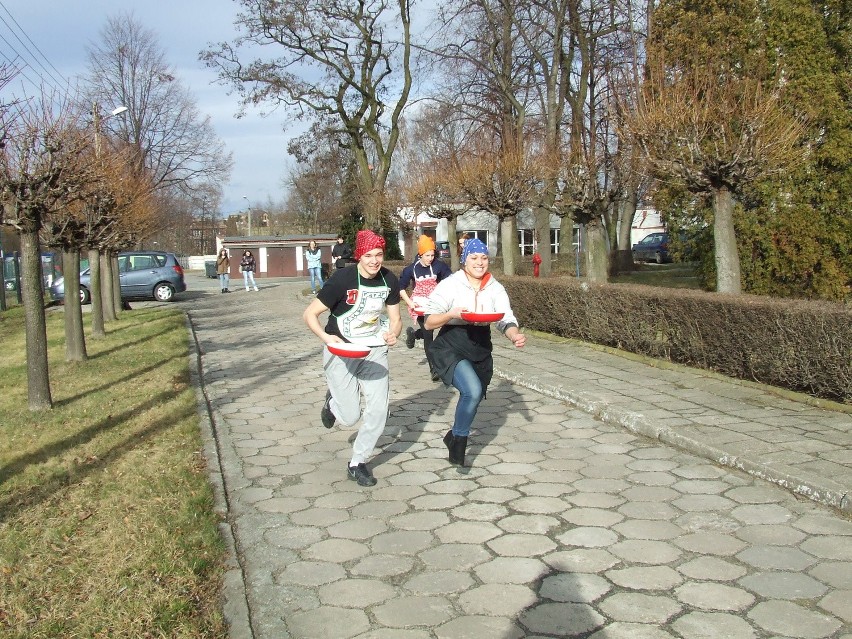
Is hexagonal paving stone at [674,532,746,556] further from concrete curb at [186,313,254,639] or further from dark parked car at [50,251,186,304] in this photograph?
dark parked car at [50,251,186,304]

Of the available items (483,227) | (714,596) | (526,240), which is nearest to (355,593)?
(714,596)

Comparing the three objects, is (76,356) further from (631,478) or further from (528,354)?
(631,478)

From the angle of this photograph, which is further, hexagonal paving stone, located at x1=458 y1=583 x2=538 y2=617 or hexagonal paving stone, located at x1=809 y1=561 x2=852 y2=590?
hexagonal paving stone, located at x1=809 y1=561 x2=852 y2=590

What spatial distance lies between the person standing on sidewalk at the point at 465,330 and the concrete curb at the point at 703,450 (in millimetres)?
1796

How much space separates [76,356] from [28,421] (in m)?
4.43

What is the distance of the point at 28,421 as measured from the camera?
314 inches

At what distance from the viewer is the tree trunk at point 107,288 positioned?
731 inches

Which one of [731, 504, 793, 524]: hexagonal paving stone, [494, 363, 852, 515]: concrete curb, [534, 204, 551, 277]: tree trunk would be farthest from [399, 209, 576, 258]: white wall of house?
[731, 504, 793, 524]: hexagonal paving stone

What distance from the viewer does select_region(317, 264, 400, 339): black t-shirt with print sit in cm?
555

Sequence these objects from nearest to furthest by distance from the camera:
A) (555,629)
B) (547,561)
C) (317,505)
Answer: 1. (555,629)
2. (547,561)
3. (317,505)

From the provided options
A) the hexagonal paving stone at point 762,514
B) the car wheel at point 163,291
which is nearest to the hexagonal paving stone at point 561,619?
the hexagonal paving stone at point 762,514

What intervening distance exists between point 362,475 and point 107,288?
15221 mm

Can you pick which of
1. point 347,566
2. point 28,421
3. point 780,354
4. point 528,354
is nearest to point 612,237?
point 528,354

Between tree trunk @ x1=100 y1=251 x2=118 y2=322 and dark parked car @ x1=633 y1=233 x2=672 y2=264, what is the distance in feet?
109
